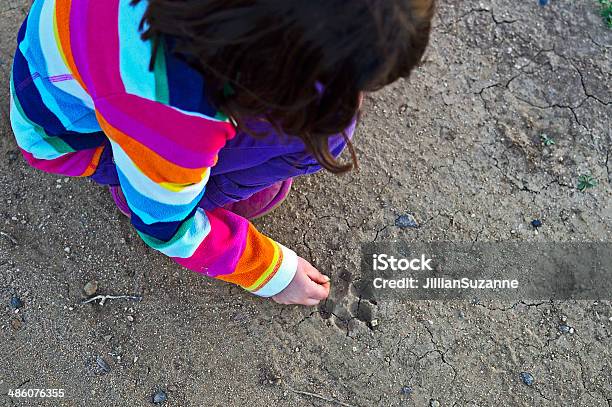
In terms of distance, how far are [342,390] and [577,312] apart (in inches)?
28.3

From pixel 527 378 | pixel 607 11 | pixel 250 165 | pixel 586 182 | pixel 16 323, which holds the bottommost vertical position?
pixel 527 378

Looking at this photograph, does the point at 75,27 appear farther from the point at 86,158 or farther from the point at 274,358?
the point at 274,358

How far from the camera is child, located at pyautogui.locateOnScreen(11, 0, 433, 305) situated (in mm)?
782

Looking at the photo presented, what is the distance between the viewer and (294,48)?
2.56 feet

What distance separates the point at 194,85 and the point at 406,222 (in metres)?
1.07

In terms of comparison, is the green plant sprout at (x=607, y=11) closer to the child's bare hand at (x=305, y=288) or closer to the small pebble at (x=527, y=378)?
the small pebble at (x=527, y=378)

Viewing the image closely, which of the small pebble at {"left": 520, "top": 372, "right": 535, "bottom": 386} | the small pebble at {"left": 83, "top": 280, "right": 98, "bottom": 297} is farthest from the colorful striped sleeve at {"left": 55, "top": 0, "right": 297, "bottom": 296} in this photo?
the small pebble at {"left": 520, "top": 372, "right": 535, "bottom": 386}

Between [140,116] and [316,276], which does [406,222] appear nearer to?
[316,276]

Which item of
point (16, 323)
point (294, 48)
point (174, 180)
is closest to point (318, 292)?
point (174, 180)

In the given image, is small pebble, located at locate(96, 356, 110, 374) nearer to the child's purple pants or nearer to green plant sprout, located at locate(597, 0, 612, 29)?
the child's purple pants

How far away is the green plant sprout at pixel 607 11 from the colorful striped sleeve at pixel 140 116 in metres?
1.58

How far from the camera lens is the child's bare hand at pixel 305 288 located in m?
1.65

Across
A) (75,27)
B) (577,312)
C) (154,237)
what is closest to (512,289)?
(577,312)

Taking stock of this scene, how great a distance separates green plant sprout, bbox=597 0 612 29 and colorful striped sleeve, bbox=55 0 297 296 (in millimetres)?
1581
